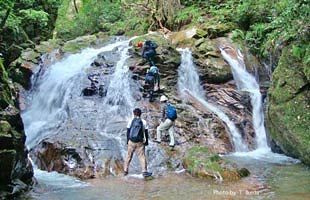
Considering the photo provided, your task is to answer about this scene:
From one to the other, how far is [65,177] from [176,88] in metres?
6.68

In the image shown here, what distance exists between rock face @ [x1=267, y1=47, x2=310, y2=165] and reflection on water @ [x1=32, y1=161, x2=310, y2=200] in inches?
44.9

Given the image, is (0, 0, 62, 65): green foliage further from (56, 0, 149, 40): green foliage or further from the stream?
(56, 0, 149, 40): green foliage

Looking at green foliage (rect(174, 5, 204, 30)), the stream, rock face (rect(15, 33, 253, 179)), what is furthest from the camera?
green foliage (rect(174, 5, 204, 30))

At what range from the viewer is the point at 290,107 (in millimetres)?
12406

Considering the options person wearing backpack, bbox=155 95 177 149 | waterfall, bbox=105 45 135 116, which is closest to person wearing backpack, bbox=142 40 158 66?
waterfall, bbox=105 45 135 116

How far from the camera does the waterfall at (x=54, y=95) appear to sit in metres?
14.3

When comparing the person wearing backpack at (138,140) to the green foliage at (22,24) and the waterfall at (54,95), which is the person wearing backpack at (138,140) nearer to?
the waterfall at (54,95)

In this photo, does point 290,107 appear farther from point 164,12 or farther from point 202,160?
point 164,12

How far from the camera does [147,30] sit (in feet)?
80.7

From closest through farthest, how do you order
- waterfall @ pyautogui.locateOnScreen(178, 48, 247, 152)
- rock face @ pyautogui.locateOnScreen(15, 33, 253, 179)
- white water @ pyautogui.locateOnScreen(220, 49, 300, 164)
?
rock face @ pyautogui.locateOnScreen(15, 33, 253, 179)
white water @ pyautogui.locateOnScreen(220, 49, 300, 164)
waterfall @ pyautogui.locateOnScreen(178, 48, 247, 152)

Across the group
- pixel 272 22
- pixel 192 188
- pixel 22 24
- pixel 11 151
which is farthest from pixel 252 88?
pixel 22 24

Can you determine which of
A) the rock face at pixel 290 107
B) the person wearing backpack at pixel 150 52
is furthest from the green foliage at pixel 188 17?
the rock face at pixel 290 107

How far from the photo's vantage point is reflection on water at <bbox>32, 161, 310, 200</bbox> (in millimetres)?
8570

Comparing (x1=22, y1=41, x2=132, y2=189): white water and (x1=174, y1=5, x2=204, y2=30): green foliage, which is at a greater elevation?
(x1=174, y1=5, x2=204, y2=30): green foliage
